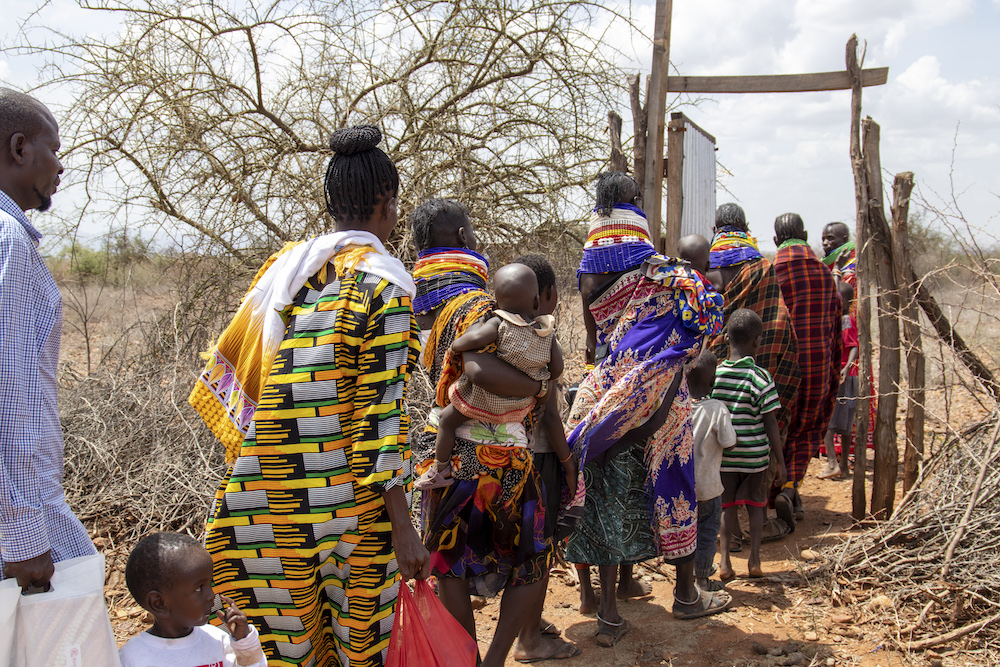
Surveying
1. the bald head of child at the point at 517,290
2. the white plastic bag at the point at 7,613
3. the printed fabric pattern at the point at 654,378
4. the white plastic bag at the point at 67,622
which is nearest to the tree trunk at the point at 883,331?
the printed fabric pattern at the point at 654,378

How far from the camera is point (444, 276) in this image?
2.81 metres

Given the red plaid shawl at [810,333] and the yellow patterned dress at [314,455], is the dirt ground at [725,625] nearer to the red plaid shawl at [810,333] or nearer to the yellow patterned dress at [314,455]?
the red plaid shawl at [810,333]

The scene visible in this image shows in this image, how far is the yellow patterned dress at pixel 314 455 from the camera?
1.99 m

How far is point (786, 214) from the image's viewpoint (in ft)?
17.7

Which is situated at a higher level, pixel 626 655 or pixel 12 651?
pixel 12 651

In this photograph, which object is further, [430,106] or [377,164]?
[430,106]

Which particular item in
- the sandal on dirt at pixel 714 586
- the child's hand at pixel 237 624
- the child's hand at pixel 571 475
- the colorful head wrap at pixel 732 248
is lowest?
the sandal on dirt at pixel 714 586

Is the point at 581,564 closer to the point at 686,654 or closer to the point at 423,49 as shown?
the point at 686,654

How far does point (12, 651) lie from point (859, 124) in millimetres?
4751

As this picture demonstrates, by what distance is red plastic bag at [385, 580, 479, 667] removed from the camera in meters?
2.18

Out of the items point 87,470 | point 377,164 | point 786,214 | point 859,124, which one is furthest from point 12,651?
point 786,214

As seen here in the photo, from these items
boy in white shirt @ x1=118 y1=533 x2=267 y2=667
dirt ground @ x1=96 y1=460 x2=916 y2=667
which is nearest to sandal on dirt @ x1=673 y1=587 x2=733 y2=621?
dirt ground @ x1=96 y1=460 x2=916 y2=667

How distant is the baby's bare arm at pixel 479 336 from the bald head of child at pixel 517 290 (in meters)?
0.10

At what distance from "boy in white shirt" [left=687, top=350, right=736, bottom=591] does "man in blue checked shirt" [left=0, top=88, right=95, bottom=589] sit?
113 inches
